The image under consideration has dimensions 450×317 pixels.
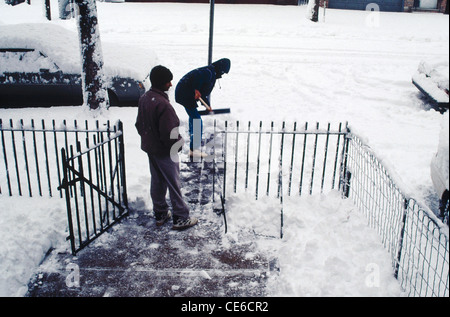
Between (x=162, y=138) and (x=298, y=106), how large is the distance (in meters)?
5.58

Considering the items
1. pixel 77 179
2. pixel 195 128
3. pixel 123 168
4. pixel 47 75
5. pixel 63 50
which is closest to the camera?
pixel 77 179

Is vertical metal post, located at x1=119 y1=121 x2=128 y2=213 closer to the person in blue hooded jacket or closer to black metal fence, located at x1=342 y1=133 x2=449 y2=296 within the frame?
the person in blue hooded jacket

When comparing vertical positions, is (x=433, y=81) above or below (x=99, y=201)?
above

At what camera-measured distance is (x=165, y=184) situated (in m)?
4.86

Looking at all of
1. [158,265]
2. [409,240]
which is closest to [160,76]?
[158,265]

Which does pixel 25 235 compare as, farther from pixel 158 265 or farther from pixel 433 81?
pixel 433 81

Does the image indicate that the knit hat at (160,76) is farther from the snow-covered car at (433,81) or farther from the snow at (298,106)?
the snow-covered car at (433,81)

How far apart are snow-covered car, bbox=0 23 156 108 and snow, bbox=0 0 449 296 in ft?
0.27

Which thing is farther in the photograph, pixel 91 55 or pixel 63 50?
pixel 63 50

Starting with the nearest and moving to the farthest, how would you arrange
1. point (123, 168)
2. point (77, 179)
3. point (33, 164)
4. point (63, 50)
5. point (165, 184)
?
point (77, 179) → point (165, 184) → point (123, 168) → point (33, 164) → point (63, 50)

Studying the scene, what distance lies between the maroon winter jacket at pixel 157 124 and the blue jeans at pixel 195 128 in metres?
2.01

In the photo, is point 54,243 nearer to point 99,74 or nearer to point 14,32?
point 99,74

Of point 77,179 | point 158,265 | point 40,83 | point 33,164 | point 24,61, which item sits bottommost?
point 158,265
